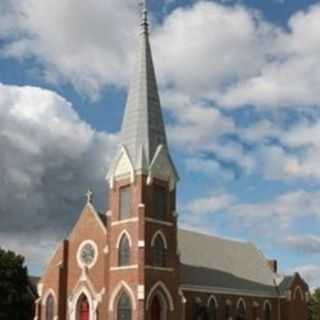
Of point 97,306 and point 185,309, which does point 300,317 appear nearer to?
point 185,309

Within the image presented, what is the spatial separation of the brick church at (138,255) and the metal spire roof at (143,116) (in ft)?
0.27

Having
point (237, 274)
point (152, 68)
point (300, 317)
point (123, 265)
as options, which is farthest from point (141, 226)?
point (300, 317)

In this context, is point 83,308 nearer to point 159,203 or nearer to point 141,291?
point 141,291

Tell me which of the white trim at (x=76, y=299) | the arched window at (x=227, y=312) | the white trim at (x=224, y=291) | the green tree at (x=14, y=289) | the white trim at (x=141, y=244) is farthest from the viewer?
the green tree at (x=14, y=289)

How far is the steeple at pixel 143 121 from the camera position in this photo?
5484 cm

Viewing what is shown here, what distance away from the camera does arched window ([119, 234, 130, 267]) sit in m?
52.8

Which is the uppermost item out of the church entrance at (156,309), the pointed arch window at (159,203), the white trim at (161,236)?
the pointed arch window at (159,203)

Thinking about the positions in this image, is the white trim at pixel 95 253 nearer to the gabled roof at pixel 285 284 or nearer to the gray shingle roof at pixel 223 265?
the gray shingle roof at pixel 223 265

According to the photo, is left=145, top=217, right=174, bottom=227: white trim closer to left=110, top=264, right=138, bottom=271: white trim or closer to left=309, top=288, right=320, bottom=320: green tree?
left=110, top=264, right=138, bottom=271: white trim

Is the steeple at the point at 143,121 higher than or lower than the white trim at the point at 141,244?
higher

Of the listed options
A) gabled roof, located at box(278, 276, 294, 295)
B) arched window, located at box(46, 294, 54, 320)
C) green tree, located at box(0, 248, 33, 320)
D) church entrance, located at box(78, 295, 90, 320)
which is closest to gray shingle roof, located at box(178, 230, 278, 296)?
gabled roof, located at box(278, 276, 294, 295)

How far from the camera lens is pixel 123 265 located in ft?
174

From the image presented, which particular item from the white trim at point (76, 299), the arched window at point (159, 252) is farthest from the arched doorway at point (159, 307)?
the white trim at point (76, 299)

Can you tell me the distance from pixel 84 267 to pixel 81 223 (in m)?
3.70
